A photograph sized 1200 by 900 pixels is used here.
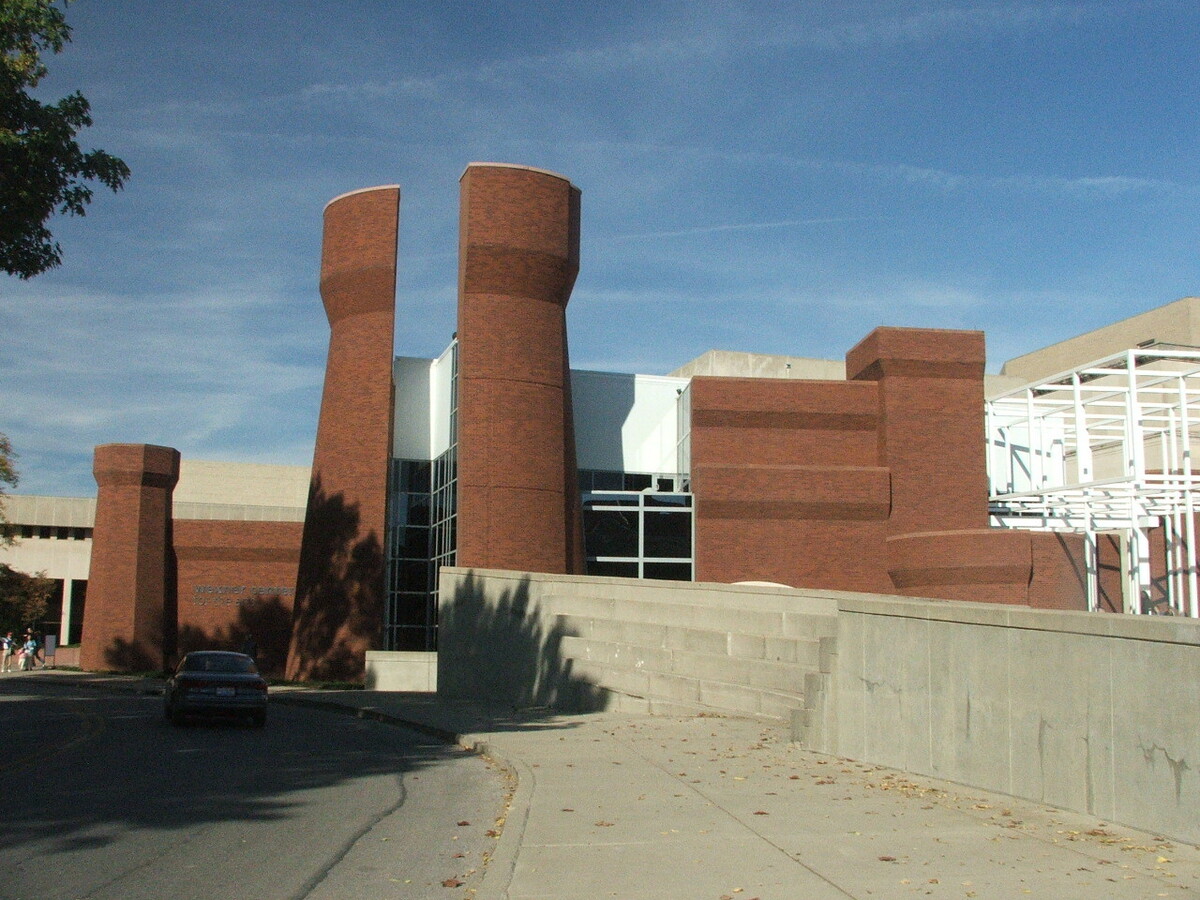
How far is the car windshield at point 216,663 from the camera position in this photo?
20.6 meters

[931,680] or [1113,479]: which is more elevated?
[1113,479]

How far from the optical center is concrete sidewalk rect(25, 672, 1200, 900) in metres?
7.41

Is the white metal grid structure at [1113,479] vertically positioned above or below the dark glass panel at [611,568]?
above

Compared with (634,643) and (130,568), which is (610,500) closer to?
(634,643)

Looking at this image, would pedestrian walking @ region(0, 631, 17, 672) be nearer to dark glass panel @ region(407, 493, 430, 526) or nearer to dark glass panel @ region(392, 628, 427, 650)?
dark glass panel @ region(392, 628, 427, 650)

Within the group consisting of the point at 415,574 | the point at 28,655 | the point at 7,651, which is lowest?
the point at 28,655

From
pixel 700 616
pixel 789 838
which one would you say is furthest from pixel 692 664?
pixel 789 838

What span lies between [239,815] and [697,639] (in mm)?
10259

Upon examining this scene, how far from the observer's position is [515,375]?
117ft

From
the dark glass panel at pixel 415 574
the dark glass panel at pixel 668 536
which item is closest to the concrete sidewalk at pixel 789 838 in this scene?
the dark glass panel at pixel 668 536

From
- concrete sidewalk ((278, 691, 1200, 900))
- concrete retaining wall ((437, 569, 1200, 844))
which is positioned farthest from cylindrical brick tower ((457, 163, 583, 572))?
concrete sidewalk ((278, 691, 1200, 900))

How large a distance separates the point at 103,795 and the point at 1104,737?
30.5ft

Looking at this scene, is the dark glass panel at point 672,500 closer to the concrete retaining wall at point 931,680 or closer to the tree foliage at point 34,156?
the concrete retaining wall at point 931,680

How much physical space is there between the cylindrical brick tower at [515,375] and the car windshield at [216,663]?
43.6 ft
